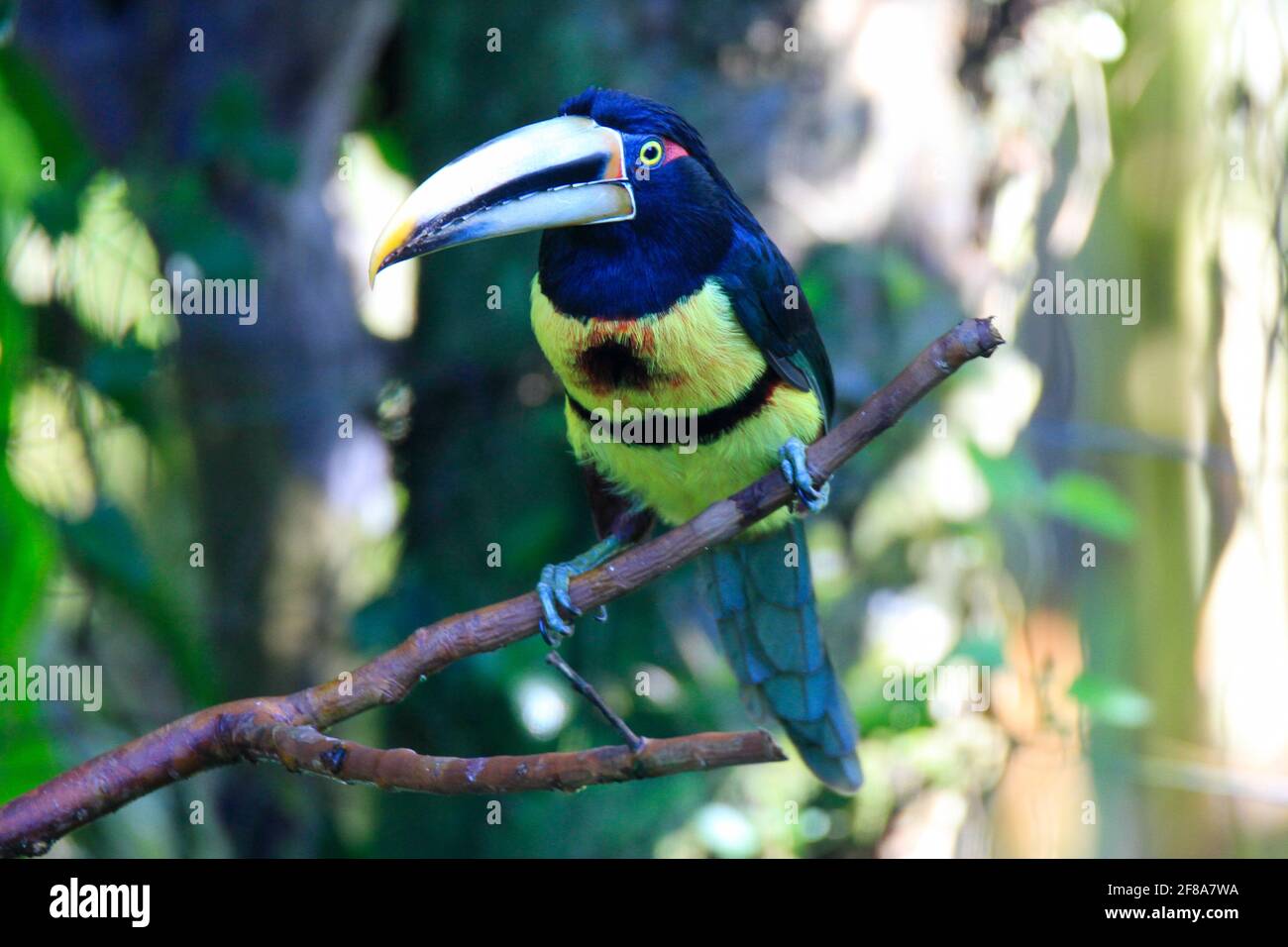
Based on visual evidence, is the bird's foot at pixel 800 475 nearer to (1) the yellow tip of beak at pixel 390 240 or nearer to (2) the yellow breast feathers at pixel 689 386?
(2) the yellow breast feathers at pixel 689 386

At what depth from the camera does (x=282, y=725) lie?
142cm

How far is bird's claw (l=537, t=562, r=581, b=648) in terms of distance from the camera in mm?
1570

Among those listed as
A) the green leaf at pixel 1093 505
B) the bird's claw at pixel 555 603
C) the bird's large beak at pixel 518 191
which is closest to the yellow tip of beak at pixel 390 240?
the bird's large beak at pixel 518 191

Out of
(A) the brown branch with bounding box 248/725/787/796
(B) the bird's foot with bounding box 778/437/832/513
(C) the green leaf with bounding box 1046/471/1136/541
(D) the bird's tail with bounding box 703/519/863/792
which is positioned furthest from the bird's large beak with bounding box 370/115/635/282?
(C) the green leaf with bounding box 1046/471/1136/541

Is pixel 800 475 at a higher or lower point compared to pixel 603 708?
higher

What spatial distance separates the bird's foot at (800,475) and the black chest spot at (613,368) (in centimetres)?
21

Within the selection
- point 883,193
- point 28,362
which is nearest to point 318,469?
point 28,362

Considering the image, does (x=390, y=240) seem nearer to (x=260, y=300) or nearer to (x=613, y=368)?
(x=613, y=368)

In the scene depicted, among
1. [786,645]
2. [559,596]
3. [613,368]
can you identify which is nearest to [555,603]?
[559,596]

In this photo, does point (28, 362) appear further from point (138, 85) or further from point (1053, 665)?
point (1053, 665)

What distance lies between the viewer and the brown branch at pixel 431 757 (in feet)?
4.40

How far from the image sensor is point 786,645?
6.56 ft

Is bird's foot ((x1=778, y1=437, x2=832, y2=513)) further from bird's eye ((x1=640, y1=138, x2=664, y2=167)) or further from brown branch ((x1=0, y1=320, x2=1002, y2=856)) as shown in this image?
bird's eye ((x1=640, y1=138, x2=664, y2=167))

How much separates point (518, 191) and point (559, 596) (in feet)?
1.74
